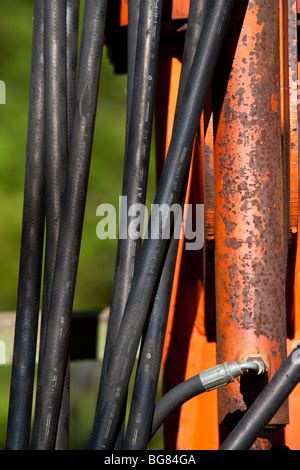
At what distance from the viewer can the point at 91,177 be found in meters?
3.22

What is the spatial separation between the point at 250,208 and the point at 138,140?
0.18 meters

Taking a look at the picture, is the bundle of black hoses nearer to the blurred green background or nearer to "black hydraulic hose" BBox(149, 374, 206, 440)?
"black hydraulic hose" BBox(149, 374, 206, 440)

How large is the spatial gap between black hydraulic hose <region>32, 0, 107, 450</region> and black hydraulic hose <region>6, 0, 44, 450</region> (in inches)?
2.7

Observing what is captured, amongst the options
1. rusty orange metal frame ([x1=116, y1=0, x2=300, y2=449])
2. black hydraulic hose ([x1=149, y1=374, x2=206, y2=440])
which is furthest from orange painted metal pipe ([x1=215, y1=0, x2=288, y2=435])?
black hydraulic hose ([x1=149, y1=374, x2=206, y2=440])

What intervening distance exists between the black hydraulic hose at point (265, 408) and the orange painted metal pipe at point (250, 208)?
127 millimetres

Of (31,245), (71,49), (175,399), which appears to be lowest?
(175,399)

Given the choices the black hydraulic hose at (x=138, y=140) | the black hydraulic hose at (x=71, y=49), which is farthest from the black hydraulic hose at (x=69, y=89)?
the black hydraulic hose at (x=138, y=140)

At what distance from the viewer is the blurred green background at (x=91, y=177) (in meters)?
3.13

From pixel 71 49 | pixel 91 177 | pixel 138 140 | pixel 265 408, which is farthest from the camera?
pixel 91 177

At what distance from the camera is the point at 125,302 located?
3.93 ft

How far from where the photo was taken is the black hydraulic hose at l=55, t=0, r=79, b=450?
1257 mm

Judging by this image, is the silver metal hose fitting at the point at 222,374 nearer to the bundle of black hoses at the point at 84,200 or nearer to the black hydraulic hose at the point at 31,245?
the bundle of black hoses at the point at 84,200

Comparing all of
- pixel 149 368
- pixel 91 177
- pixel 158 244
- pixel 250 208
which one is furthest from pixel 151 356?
pixel 91 177

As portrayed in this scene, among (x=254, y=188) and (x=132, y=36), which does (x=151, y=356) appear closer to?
(x=254, y=188)
